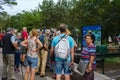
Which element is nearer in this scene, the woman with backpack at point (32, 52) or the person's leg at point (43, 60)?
the woman with backpack at point (32, 52)

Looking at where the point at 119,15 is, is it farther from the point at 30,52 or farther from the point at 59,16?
the point at 30,52

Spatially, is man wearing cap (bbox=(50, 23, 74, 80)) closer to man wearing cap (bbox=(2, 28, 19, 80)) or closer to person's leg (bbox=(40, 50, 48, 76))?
man wearing cap (bbox=(2, 28, 19, 80))

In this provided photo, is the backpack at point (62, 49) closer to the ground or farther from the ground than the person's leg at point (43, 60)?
farther from the ground

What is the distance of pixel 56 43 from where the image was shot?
10398 mm

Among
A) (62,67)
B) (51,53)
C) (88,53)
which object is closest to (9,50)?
(51,53)

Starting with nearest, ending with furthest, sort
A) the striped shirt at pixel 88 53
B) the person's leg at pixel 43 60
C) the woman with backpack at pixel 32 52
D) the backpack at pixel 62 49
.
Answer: the striped shirt at pixel 88 53 → the backpack at pixel 62 49 → the woman with backpack at pixel 32 52 → the person's leg at pixel 43 60

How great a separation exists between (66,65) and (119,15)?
128 feet

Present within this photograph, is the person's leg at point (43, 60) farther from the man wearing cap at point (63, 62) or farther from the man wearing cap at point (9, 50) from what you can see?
the man wearing cap at point (63, 62)

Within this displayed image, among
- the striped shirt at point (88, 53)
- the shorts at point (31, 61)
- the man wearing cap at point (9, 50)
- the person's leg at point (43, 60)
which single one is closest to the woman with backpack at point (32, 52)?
the shorts at point (31, 61)

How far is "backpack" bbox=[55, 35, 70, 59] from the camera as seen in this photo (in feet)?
33.9

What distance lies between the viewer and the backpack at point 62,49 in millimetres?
10328

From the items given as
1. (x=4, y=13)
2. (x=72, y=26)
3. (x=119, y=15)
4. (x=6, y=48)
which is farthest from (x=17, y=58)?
(x=4, y=13)

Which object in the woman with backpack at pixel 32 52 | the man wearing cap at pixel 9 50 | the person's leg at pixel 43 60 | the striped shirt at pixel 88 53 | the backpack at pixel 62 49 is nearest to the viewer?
the striped shirt at pixel 88 53

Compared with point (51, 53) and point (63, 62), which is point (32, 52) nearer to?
point (51, 53)
